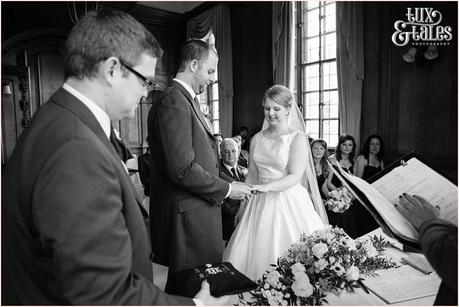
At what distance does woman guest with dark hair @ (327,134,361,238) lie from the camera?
13.3 feet

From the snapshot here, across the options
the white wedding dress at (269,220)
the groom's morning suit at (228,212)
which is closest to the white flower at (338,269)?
the white wedding dress at (269,220)

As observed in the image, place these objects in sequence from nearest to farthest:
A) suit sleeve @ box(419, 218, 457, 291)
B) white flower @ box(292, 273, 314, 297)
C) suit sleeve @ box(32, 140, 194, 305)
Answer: suit sleeve @ box(32, 140, 194, 305) < suit sleeve @ box(419, 218, 457, 291) < white flower @ box(292, 273, 314, 297)

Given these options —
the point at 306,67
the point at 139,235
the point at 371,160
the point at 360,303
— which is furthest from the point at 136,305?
the point at 306,67

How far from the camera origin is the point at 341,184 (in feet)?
14.3

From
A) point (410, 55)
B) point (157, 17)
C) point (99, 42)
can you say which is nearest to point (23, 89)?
point (157, 17)

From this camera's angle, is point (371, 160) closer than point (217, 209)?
No

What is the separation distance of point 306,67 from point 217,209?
19.9 feet

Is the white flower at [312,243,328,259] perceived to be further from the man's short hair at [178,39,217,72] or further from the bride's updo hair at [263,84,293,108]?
the bride's updo hair at [263,84,293,108]

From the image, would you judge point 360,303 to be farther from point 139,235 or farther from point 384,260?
point 139,235

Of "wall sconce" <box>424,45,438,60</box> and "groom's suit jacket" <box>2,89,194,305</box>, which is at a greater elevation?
"wall sconce" <box>424,45,438,60</box>

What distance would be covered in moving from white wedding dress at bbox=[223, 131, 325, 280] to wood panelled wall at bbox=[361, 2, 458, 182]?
11.0 feet

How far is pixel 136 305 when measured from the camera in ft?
2.76

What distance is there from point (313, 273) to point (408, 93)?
5.04 metres

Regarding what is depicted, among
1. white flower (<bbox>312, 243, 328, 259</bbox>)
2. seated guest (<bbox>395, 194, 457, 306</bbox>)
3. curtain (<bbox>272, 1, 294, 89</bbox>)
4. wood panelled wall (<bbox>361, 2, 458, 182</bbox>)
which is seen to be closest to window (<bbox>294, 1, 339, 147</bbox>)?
curtain (<bbox>272, 1, 294, 89</bbox>)
